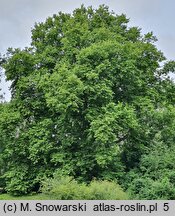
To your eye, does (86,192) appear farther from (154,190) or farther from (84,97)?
(84,97)

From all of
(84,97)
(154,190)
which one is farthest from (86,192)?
(84,97)

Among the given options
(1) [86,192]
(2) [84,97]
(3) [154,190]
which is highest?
(2) [84,97]

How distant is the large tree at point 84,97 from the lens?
19.5m

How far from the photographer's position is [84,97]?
→ 20406 mm

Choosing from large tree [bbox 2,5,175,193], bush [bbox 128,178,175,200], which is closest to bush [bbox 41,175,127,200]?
large tree [bbox 2,5,175,193]

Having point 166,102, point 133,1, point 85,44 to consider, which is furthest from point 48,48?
point 166,102

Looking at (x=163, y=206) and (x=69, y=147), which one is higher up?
(x=69, y=147)

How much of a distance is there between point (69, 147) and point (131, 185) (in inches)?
166

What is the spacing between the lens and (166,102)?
75.0 ft

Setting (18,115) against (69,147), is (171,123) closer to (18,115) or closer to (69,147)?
(69,147)

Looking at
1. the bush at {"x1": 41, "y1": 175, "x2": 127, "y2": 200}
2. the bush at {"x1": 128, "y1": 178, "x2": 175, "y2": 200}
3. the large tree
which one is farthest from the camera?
the large tree

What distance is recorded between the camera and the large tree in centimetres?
1947

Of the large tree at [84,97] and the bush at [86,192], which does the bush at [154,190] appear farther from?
the bush at [86,192]

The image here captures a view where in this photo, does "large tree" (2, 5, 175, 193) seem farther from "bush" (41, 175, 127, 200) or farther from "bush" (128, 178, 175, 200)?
"bush" (41, 175, 127, 200)
